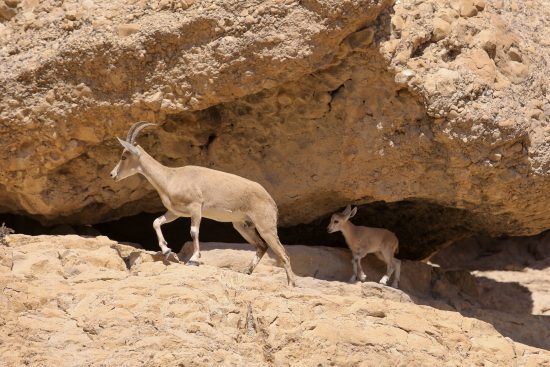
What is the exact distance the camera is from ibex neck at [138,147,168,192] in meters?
11.8

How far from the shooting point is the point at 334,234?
14.7 m

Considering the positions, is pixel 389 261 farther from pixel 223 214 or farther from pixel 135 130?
pixel 135 130

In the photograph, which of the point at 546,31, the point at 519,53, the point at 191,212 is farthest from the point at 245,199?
the point at 546,31

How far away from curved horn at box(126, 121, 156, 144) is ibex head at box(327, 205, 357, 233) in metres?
2.99

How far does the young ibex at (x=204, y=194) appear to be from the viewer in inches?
457

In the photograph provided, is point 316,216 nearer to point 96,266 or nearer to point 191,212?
point 191,212

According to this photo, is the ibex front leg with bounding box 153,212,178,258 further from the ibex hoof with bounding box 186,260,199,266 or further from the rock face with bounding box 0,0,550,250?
the rock face with bounding box 0,0,550,250

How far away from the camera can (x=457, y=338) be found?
35.3 ft

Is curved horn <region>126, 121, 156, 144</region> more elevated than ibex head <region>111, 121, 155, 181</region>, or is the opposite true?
curved horn <region>126, 121, 156, 144</region>

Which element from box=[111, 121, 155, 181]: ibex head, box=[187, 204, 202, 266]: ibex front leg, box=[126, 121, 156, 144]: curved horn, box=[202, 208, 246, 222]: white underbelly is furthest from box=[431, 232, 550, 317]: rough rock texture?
box=[126, 121, 156, 144]: curved horn

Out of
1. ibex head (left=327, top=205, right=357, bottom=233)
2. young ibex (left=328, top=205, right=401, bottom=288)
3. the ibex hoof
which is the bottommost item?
young ibex (left=328, top=205, right=401, bottom=288)

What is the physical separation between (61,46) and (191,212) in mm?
2558

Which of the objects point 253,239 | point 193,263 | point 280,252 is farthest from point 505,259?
point 193,263

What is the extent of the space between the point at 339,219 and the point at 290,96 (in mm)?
1988
